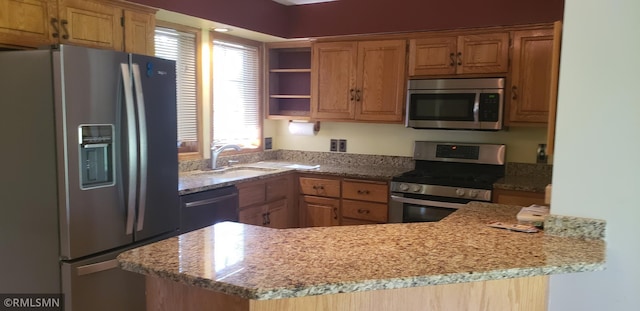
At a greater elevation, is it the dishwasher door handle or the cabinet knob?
the cabinet knob

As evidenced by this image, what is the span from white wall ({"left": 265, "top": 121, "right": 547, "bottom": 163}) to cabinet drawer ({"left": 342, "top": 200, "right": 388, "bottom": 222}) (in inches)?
27.8

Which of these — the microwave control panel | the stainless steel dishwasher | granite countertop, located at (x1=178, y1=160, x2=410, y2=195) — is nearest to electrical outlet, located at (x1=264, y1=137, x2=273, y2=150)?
granite countertop, located at (x1=178, y1=160, x2=410, y2=195)

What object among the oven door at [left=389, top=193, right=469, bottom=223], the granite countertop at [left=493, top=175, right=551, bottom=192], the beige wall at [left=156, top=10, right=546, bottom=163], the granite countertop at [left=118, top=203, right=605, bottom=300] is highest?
the beige wall at [left=156, top=10, right=546, bottom=163]

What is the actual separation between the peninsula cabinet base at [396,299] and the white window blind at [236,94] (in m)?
2.72

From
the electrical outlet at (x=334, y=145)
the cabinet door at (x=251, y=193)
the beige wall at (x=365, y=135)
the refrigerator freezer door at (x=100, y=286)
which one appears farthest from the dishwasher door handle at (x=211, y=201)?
the electrical outlet at (x=334, y=145)

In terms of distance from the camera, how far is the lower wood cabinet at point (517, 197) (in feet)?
10.5

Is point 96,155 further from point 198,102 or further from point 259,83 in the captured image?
point 259,83

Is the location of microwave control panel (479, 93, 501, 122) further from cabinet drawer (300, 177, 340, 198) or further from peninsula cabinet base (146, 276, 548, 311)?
peninsula cabinet base (146, 276, 548, 311)

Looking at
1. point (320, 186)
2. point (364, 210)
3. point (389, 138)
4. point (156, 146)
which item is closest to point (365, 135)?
point (389, 138)

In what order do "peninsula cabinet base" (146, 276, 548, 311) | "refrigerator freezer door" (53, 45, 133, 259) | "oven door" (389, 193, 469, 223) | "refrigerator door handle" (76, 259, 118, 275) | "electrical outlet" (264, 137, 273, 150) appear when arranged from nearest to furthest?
"peninsula cabinet base" (146, 276, 548, 311) < "refrigerator freezer door" (53, 45, 133, 259) < "refrigerator door handle" (76, 259, 118, 275) < "oven door" (389, 193, 469, 223) < "electrical outlet" (264, 137, 273, 150)

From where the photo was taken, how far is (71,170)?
86.6 inches

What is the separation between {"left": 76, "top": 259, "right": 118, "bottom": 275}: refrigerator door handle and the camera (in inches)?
90.0

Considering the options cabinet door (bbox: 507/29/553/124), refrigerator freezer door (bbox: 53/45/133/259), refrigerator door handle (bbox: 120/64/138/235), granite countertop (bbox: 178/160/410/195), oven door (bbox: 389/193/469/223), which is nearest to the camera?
refrigerator freezer door (bbox: 53/45/133/259)

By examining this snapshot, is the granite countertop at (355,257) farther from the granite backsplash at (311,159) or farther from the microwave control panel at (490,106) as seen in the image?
the granite backsplash at (311,159)
